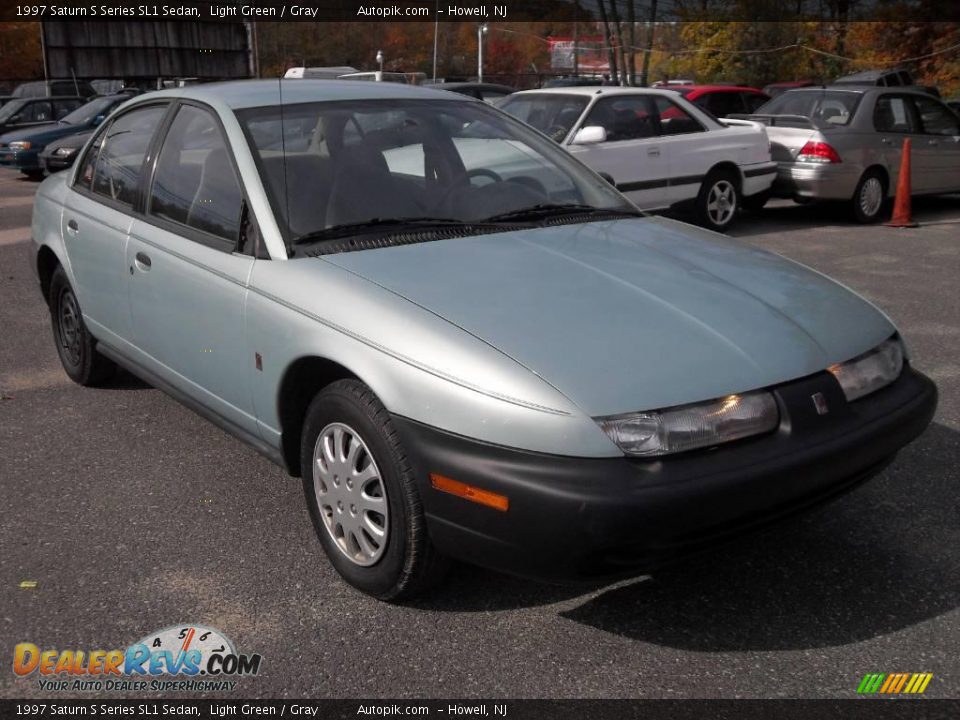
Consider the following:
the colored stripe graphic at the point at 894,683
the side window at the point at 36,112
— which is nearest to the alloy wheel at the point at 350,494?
the colored stripe graphic at the point at 894,683

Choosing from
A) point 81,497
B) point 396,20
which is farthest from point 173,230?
point 396,20

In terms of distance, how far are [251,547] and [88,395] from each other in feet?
7.17

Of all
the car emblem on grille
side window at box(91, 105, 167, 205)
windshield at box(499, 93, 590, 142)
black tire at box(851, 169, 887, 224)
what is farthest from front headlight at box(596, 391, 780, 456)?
black tire at box(851, 169, 887, 224)

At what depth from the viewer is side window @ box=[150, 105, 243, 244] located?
376cm

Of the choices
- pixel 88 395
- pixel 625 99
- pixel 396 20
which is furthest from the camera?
pixel 396 20

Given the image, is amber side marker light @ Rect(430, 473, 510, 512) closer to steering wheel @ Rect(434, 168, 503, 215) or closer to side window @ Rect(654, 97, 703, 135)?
steering wheel @ Rect(434, 168, 503, 215)

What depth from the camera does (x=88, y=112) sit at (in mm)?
18609

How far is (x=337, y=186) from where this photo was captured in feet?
12.2

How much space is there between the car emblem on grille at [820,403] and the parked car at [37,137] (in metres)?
16.2

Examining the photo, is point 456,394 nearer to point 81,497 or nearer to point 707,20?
point 81,497

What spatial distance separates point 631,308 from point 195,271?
169 cm

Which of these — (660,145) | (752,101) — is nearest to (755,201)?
(660,145)
